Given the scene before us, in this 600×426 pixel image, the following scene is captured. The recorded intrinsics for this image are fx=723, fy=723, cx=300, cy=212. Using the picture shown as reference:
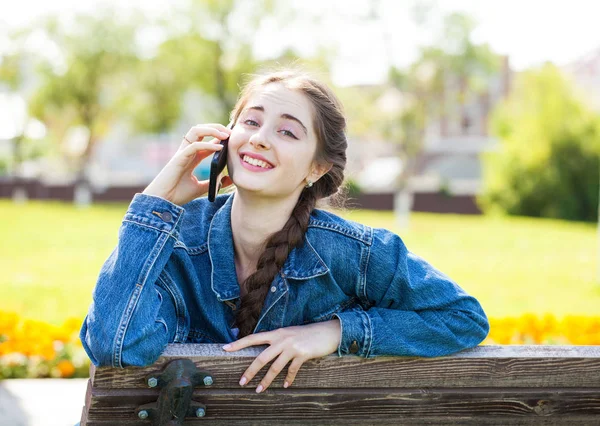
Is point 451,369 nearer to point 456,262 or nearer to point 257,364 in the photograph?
point 257,364

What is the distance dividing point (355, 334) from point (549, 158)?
2602 cm

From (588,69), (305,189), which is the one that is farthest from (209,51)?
(305,189)

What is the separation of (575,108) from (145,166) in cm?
3752

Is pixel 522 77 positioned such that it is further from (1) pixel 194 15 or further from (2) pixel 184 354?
(2) pixel 184 354

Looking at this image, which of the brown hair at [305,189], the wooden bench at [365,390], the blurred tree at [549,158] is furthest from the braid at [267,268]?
the blurred tree at [549,158]

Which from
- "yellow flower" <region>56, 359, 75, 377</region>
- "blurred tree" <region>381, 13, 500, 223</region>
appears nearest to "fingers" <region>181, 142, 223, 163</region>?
"yellow flower" <region>56, 359, 75, 377</region>

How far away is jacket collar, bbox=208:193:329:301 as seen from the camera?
7.22 feet

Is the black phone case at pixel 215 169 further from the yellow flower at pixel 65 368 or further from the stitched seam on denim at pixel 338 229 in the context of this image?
the yellow flower at pixel 65 368

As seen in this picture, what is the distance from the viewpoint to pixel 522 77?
2727 cm

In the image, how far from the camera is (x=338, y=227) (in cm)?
225

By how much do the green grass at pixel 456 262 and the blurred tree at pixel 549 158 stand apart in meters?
5.64

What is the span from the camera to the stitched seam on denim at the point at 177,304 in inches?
83.6

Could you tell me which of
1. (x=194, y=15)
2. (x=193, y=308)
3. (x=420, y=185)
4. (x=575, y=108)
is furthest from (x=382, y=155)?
(x=193, y=308)

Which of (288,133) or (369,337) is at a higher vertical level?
(288,133)
